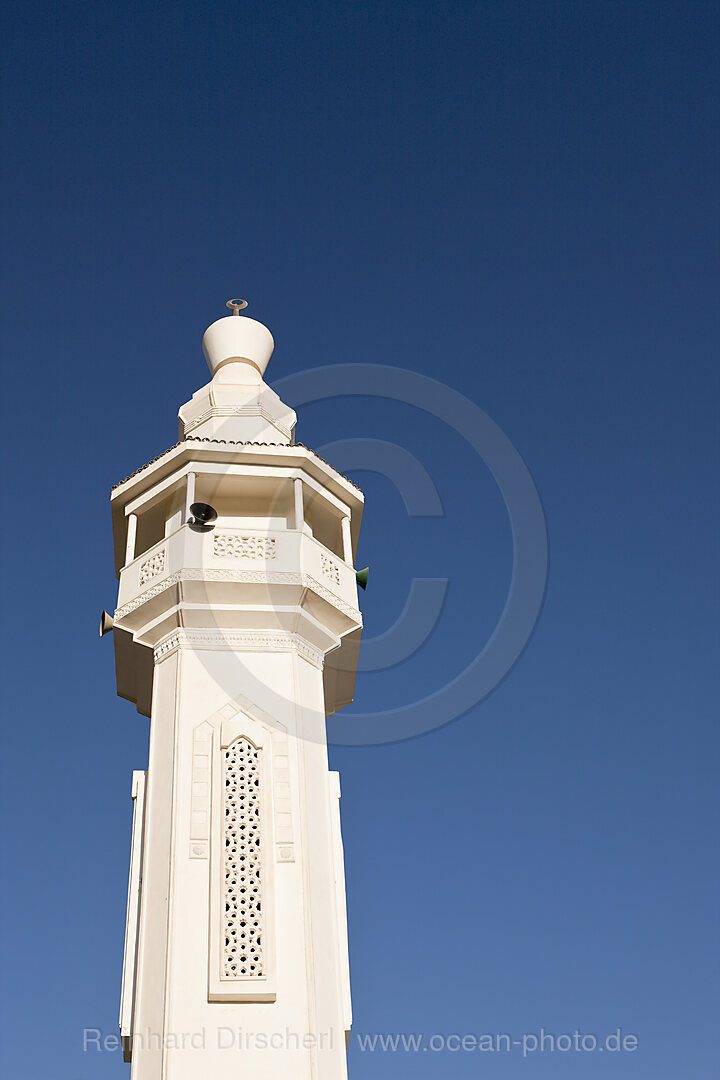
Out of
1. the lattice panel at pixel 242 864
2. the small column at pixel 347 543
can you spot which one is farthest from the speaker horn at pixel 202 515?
the lattice panel at pixel 242 864

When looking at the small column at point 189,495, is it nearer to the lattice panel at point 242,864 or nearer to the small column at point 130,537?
the small column at point 130,537

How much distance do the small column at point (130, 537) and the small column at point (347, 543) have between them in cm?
300

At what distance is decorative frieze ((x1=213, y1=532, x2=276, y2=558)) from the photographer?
1445 cm

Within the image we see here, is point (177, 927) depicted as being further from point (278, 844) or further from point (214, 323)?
point (214, 323)

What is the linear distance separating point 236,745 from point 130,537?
3.78 meters

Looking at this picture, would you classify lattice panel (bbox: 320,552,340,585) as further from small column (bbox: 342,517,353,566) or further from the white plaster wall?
the white plaster wall

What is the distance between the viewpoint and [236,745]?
13.4m

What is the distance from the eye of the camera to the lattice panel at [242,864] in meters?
11.7

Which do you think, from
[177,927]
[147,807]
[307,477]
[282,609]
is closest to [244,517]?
[307,477]

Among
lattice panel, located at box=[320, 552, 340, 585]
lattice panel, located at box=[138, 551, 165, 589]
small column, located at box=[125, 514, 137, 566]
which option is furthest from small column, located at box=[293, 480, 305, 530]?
small column, located at box=[125, 514, 137, 566]

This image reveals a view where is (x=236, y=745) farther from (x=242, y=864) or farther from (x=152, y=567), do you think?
(x=152, y=567)

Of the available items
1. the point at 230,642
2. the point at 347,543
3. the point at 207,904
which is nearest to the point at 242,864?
the point at 207,904

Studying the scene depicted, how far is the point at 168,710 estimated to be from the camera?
13.6m

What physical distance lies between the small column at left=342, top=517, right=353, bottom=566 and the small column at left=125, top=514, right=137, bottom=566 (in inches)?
118
